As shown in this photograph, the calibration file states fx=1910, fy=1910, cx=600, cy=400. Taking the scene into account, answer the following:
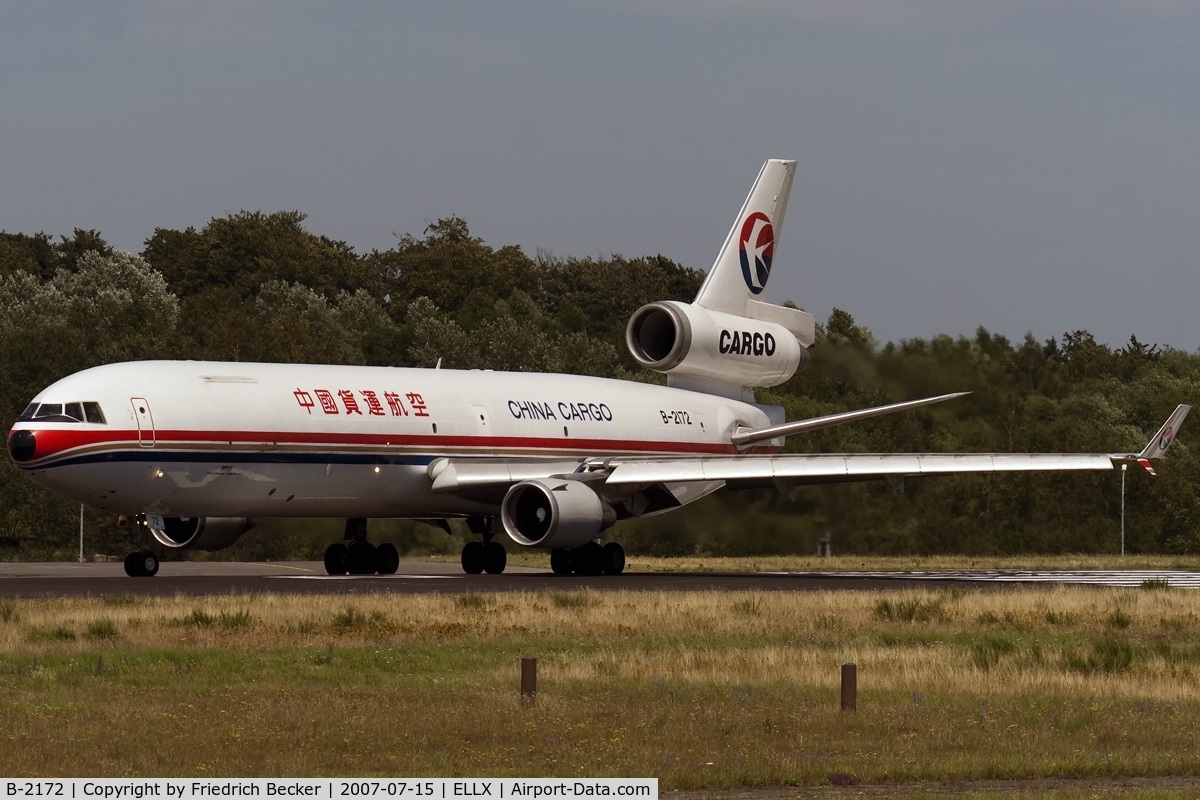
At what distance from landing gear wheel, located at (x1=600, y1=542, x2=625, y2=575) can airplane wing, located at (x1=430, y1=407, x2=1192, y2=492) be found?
1.75 meters

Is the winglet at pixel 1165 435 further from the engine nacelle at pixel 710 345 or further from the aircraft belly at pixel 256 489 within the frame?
the aircraft belly at pixel 256 489

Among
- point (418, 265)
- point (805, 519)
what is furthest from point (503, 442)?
point (418, 265)

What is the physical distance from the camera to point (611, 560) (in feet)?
141

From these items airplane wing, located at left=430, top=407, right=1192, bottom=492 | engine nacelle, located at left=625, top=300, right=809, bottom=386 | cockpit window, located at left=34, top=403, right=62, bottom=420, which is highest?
engine nacelle, located at left=625, top=300, right=809, bottom=386

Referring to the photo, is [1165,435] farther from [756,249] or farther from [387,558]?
[387,558]

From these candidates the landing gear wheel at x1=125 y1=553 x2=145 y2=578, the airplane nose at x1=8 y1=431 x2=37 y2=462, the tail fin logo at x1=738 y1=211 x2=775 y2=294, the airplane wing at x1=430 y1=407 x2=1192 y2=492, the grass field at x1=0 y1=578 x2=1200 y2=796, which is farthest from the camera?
the tail fin logo at x1=738 y1=211 x2=775 y2=294

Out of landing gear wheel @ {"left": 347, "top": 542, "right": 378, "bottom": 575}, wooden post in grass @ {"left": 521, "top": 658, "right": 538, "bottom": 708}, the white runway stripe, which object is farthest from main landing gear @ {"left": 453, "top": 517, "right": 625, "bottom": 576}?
wooden post in grass @ {"left": 521, "top": 658, "right": 538, "bottom": 708}

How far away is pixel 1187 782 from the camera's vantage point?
15.1 metres

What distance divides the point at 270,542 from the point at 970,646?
41578mm

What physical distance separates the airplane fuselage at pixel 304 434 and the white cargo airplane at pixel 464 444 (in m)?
0.04

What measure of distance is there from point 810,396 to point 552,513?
3152cm

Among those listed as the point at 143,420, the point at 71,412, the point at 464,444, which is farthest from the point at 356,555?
the point at 71,412

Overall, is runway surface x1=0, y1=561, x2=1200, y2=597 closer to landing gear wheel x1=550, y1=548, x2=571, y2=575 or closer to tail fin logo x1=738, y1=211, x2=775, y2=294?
landing gear wheel x1=550, y1=548, x2=571, y2=575

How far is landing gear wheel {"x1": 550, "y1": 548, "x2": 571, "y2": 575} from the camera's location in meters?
42.8
